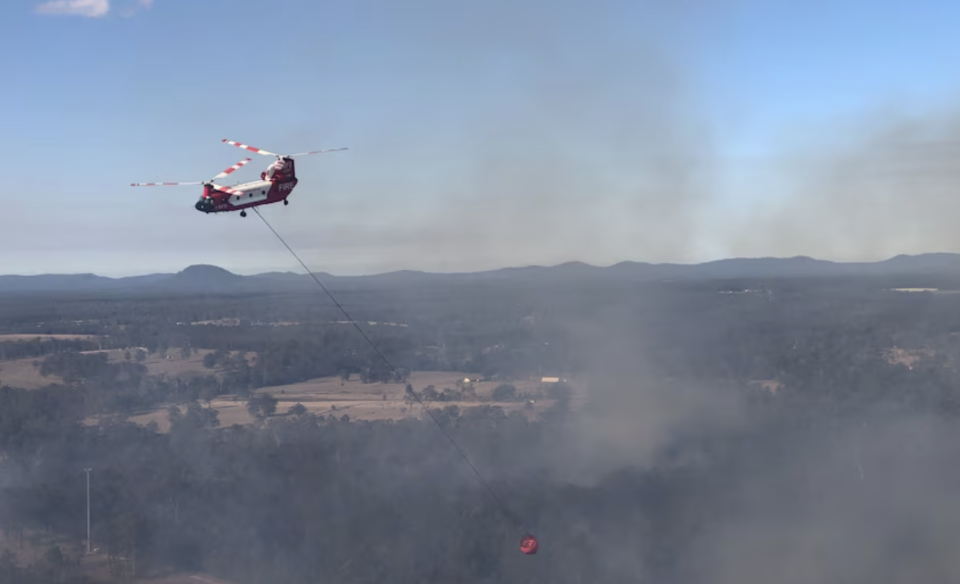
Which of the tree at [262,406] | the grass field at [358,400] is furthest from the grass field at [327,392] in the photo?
the tree at [262,406]

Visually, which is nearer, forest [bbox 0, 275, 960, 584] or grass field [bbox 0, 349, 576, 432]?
forest [bbox 0, 275, 960, 584]

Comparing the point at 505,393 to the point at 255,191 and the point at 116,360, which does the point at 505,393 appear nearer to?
the point at 116,360

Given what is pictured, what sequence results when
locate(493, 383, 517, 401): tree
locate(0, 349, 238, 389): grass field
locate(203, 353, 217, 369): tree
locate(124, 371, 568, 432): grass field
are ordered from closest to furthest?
locate(124, 371, 568, 432): grass field
locate(493, 383, 517, 401): tree
locate(0, 349, 238, 389): grass field
locate(203, 353, 217, 369): tree

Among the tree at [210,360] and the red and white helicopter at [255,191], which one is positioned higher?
the red and white helicopter at [255,191]

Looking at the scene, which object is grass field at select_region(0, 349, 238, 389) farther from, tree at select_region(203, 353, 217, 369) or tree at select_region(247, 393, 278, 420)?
tree at select_region(247, 393, 278, 420)

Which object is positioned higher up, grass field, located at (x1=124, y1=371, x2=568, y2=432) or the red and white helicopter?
the red and white helicopter

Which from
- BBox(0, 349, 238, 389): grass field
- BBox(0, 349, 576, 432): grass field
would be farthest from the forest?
BBox(0, 349, 576, 432): grass field

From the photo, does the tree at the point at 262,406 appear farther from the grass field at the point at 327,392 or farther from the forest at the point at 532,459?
the forest at the point at 532,459

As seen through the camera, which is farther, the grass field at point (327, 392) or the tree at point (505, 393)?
the tree at point (505, 393)
